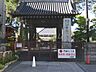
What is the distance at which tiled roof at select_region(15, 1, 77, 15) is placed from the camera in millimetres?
Result: 28652

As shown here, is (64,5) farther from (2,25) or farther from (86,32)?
(2,25)

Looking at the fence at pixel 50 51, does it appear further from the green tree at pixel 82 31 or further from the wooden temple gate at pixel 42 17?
the green tree at pixel 82 31

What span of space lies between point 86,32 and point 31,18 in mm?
6045

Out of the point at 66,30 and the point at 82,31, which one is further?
the point at 82,31

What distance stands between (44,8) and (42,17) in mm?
1759

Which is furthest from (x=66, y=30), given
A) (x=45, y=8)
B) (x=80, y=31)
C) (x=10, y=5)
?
(x=10, y=5)

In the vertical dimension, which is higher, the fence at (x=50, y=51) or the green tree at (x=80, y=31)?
the green tree at (x=80, y=31)

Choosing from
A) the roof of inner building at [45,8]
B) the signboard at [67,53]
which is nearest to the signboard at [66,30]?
the roof of inner building at [45,8]

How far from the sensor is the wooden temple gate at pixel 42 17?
27547 millimetres

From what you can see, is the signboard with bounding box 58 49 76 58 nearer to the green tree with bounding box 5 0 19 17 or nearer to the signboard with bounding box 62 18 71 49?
the signboard with bounding box 62 18 71 49

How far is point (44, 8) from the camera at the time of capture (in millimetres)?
30094

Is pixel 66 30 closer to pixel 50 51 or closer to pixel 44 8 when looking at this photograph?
pixel 50 51

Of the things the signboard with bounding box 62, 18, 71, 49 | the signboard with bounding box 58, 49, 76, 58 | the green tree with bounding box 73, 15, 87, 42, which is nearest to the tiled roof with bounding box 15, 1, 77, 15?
the signboard with bounding box 62, 18, 71, 49

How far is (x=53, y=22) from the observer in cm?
3109
